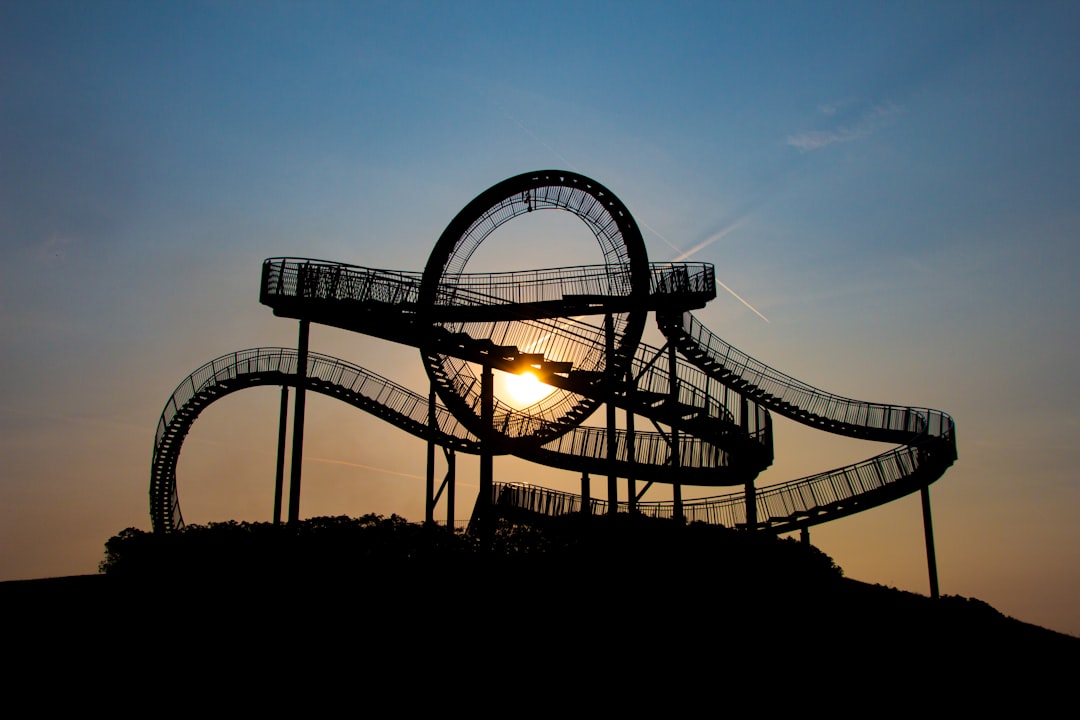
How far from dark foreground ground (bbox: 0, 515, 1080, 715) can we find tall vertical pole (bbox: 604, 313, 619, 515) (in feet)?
14.0

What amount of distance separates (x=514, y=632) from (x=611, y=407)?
8.90m

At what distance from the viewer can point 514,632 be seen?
54.6 feet

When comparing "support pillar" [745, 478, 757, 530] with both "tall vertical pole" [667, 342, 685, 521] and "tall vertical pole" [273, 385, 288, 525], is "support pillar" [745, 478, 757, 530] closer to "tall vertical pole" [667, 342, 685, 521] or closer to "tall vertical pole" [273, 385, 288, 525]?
"tall vertical pole" [667, 342, 685, 521]

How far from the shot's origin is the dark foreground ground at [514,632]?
15.1 m

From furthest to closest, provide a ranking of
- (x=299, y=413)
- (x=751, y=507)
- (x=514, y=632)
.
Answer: (x=751, y=507), (x=299, y=413), (x=514, y=632)

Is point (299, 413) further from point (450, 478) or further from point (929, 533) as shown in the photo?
point (929, 533)

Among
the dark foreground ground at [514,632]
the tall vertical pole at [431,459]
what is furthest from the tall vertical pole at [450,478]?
the dark foreground ground at [514,632]

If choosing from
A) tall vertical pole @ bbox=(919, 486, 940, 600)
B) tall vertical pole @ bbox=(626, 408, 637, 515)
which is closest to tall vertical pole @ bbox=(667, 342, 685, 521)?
tall vertical pole @ bbox=(626, 408, 637, 515)

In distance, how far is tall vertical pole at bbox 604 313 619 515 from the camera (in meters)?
23.6

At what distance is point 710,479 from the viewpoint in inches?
1083

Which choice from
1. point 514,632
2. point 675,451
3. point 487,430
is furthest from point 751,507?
point 514,632

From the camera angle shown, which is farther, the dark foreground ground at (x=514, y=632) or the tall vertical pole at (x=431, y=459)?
the tall vertical pole at (x=431, y=459)

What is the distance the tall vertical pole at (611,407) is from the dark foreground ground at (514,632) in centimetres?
428

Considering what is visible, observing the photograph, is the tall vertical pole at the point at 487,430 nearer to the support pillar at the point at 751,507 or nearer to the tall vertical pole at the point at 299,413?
the tall vertical pole at the point at 299,413
